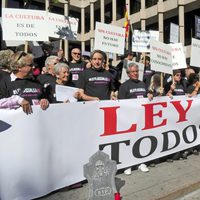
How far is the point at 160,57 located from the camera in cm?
677

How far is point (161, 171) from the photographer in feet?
20.0

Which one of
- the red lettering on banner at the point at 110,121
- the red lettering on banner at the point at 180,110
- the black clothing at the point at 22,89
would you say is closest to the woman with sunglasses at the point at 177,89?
the red lettering on banner at the point at 180,110

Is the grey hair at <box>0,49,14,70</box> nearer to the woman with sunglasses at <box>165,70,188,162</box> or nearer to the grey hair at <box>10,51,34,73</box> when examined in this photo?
the grey hair at <box>10,51,34,73</box>

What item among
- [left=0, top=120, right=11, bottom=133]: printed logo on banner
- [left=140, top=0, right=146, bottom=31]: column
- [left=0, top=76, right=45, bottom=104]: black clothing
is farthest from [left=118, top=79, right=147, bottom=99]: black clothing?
[left=140, top=0, right=146, bottom=31]: column

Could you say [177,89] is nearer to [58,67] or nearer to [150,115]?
[150,115]

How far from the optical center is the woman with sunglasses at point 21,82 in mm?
→ 4594

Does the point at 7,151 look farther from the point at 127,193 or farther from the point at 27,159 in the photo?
the point at 127,193

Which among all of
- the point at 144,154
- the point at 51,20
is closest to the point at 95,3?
the point at 51,20

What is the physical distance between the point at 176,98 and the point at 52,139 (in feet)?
9.03

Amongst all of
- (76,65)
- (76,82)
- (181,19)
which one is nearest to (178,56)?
(76,65)

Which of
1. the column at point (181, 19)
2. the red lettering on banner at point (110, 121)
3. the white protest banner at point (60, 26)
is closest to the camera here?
the red lettering on banner at point (110, 121)

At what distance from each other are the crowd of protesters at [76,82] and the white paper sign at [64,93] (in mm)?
60

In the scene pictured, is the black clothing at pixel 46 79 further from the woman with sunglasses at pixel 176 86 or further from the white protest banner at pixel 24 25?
the woman with sunglasses at pixel 176 86

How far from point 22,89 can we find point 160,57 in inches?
115
